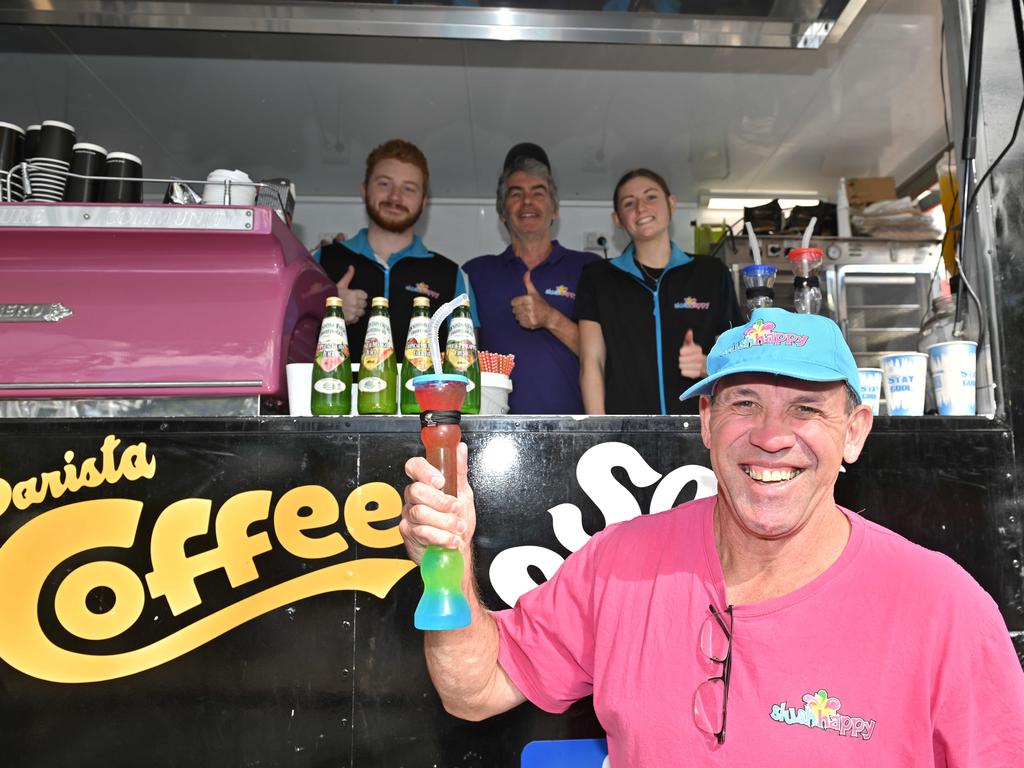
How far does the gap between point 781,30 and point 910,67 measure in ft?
6.63

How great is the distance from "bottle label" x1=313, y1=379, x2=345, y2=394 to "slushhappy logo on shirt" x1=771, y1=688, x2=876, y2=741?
111 centimetres

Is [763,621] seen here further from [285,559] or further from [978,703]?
[285,559]

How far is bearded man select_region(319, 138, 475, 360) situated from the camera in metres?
3.03

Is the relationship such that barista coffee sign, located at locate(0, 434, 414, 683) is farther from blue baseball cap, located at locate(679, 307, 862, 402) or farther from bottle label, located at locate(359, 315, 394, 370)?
blue baseball cap, located at locate(679, 307, 862, 402)

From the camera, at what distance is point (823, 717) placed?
3.76 feet

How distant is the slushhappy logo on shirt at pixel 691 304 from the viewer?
2725 millimetres

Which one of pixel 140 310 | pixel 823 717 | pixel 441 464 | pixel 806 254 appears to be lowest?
pixel 823 717

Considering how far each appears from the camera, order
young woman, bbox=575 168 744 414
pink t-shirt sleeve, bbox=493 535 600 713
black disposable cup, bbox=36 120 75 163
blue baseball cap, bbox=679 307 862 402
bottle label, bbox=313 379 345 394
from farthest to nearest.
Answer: young woman, bbox=575 168 744 414, black disposable cup, bbox=36 120 75 163, bottle label, bbox=313 379 345 394, pink t-shirt sleeve, bbox=493 535 600 713, blue baseball cap, bbox=679 307 862 402

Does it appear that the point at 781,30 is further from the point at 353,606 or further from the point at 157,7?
the point at 353,606

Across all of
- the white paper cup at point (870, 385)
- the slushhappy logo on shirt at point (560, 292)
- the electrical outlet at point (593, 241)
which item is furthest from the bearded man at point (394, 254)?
the electrical outlet at point (593, 241)

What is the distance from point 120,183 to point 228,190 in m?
0.27

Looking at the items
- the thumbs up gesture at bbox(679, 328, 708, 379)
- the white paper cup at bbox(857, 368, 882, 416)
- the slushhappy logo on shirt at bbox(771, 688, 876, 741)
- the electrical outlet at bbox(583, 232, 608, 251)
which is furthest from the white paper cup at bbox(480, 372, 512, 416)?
the electrical outlet at bbox(583, 232, 608, 251)

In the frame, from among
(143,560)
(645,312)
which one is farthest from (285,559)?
(645,312)

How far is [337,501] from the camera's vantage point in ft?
5.60
